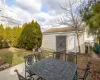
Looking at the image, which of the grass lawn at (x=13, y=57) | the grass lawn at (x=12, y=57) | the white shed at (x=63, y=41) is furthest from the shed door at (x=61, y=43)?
the grass lawn at (x=12, y=57)

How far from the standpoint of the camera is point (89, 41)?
20141 mm

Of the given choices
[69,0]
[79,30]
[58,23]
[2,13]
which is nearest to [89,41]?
[79,30]

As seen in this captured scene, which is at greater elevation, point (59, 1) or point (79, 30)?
point (59, 1)

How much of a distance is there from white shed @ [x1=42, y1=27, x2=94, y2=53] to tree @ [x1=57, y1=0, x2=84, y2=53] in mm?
1318

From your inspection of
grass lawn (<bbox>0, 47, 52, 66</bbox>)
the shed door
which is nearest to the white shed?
the shed door

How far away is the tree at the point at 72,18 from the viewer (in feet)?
60.5

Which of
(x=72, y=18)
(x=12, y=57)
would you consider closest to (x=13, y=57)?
(x=12, y=57)

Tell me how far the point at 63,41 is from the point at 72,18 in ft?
13.7

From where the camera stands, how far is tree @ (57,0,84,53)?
60.5 feet

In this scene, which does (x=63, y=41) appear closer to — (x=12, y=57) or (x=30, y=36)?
(x=30, y=36)

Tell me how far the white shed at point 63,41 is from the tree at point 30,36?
4.08m

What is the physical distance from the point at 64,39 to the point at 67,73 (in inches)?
660

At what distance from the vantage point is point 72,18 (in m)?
18.8

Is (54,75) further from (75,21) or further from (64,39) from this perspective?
(64,39)
